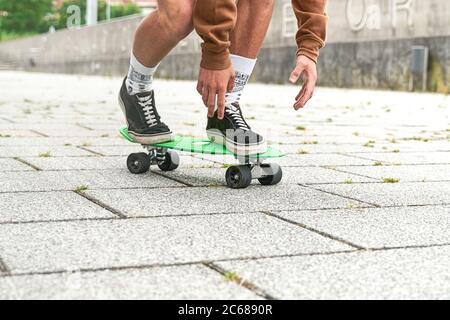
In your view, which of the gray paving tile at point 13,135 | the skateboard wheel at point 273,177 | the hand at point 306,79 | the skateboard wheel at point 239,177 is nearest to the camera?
the hand at point 306,79

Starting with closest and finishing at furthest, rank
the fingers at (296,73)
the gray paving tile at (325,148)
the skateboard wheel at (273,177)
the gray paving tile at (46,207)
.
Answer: the gray paving tile at (46,207) → the fingers at (296,73) → the skateboard wheel at (273,177) → the gray paving tile at (325,148)

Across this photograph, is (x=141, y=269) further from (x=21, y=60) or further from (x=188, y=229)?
(x=21, y=60)

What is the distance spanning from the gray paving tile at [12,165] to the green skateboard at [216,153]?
0.54 metres

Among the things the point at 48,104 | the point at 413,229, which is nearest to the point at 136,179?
the point at 413,229

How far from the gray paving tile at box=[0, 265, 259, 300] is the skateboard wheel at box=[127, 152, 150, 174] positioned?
1779 mm

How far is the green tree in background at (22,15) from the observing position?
248 feet

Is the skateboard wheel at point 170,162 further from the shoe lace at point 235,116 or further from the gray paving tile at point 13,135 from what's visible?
the gray paving tile at point 13,135

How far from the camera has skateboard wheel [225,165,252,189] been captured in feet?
11.2

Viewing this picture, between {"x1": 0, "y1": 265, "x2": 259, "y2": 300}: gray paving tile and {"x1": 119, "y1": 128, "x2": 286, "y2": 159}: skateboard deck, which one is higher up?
{"x1": 119, "y1": 128, "x2": 286, "y2": 159}: skateboard deck

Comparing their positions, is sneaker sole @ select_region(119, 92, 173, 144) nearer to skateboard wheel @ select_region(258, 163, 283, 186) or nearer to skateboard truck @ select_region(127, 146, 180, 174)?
skateboard truck @ select_region(127, 146, 180, 174)

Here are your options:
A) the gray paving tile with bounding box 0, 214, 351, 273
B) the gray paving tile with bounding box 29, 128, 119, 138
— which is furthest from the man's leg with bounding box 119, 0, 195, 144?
the gray paving tile with bounding box 29, 128, 119, 138

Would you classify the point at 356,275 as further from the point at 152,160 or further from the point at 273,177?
the point at 152,160

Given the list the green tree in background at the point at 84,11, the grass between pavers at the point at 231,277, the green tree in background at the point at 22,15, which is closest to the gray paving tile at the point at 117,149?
the grass between pavers at the point at 231,277

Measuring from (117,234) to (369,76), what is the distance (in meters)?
12.6
